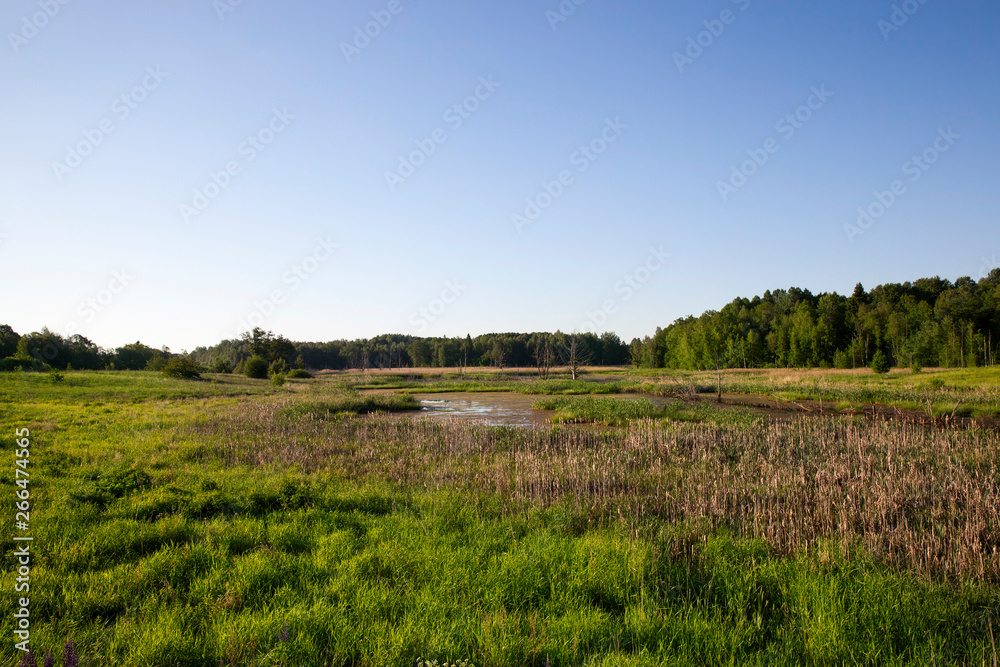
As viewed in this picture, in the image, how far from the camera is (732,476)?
911 cm

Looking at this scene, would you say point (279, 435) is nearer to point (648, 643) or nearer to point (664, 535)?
point (664, 535)

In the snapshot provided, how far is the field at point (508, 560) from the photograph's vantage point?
345cm

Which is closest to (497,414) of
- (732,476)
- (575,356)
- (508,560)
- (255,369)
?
(732,476)

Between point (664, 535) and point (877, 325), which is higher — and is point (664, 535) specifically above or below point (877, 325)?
below

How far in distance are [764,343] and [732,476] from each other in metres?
91.3

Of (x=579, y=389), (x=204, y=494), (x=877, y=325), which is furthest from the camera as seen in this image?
(x=877, y=325)

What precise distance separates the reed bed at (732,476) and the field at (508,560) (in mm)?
68

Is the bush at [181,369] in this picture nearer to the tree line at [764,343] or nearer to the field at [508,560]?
the tree line at [764,343]

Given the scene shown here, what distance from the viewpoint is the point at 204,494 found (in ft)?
23.2

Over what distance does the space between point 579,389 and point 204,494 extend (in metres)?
38.0

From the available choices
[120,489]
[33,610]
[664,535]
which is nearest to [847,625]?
[664,535]

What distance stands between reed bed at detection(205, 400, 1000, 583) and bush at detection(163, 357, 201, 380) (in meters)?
35.6

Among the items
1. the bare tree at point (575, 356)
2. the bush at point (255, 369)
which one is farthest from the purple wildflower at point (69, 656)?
the bush at point (255, 369)

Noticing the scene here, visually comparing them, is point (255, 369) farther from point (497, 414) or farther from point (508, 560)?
point (508, 560)
